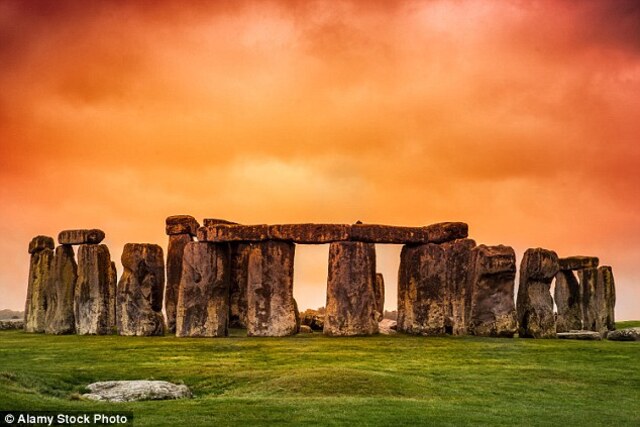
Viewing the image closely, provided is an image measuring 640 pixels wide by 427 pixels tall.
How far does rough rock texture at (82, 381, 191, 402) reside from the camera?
21.1 m

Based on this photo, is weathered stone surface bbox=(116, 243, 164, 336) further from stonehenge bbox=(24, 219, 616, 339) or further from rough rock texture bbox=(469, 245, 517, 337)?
rough rock texture bbox=(469, 245, 517, 337)

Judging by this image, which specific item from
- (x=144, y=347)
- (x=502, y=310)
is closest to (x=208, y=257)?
(x=144, y=347)

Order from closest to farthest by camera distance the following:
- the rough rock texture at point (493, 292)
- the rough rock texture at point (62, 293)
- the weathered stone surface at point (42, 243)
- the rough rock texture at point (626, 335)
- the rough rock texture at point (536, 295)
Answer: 1. the rough rock texture at point (493, 292)
2. the rough rock texture at point (536, 295)
3. the rough rock texture at point (626, 335)
4. the rough rock texture at point (62, 293)
5. the weathered stone surface at point (42, 243)

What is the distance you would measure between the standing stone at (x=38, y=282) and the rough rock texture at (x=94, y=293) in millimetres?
2497

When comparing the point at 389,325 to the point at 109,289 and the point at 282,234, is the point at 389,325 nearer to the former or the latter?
the point at 282,234

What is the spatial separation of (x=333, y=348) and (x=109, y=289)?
11.0 meters

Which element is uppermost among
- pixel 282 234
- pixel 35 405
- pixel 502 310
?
pixel 282 234

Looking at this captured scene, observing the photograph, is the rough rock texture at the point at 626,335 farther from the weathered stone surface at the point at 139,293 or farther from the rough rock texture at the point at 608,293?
the weathered stone surface at the point at 139,293

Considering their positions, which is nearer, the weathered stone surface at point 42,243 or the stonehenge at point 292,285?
the stonehenge at point 292,285

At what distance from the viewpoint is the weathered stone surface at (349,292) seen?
33594 mm

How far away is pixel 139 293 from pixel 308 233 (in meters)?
6.54

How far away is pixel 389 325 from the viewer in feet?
123

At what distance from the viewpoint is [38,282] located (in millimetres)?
39656

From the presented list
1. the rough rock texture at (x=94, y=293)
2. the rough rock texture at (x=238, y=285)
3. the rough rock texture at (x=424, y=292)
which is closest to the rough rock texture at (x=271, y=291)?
the rough rock texture at (x=424, y=292)
